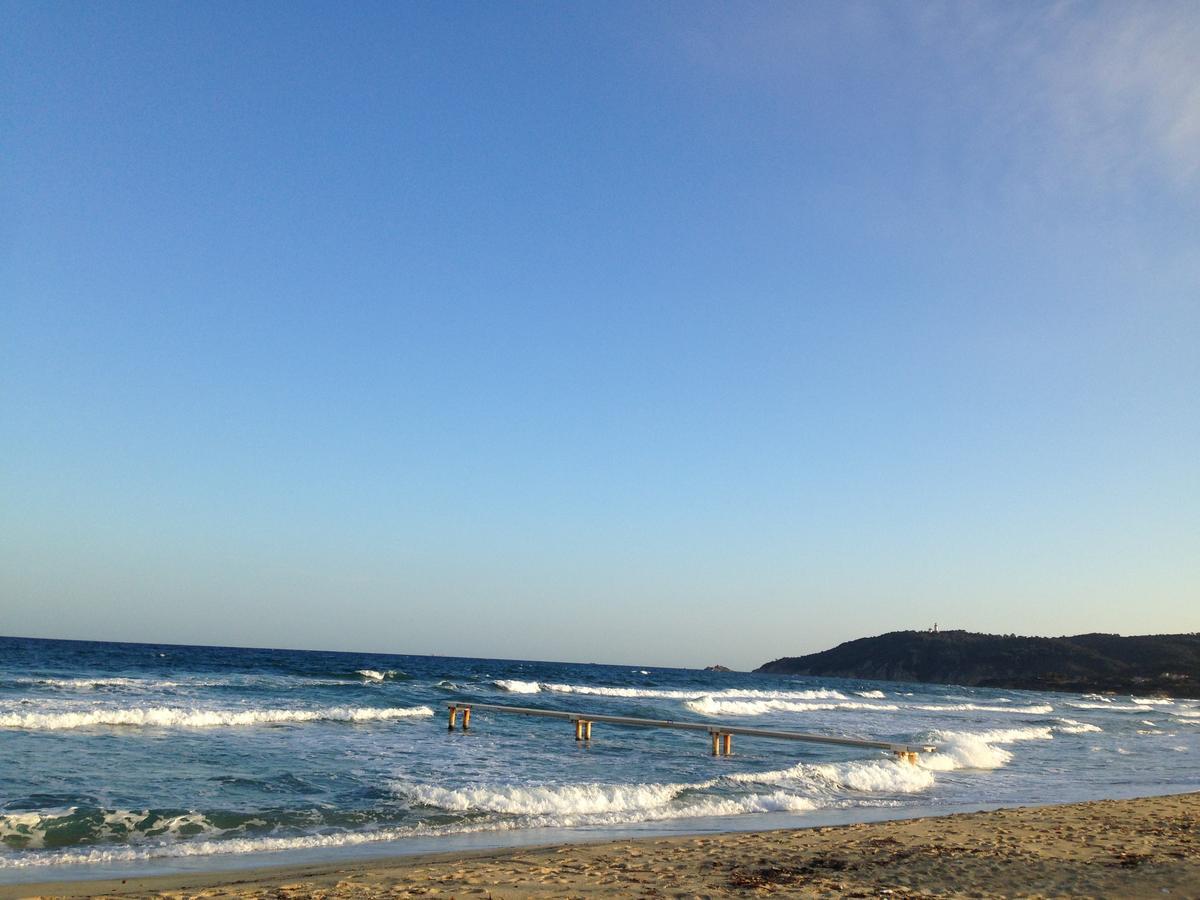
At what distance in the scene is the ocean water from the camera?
34.1ft

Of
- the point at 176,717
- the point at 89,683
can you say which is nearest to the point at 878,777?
the point at 176,717

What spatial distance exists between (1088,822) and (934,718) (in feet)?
100

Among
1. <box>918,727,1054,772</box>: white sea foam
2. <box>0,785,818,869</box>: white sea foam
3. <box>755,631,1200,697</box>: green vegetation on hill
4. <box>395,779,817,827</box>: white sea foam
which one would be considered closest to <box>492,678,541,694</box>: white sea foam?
<box>918,727,1054,772</box>: white sea foam

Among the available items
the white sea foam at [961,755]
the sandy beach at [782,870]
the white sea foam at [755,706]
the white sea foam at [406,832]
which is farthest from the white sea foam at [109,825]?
the white sea foam at [755,706]

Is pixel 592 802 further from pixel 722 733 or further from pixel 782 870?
pixel 722 733

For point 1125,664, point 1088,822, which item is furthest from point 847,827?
point 1125,664

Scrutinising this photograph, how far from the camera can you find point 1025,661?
113062 mm

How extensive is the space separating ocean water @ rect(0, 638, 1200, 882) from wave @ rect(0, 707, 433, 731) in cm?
9

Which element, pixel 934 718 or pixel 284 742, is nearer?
pixel 284 742

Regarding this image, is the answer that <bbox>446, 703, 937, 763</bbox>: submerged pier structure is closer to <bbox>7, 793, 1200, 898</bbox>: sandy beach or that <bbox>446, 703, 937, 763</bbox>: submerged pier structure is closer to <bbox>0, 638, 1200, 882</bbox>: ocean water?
<bbox>0, 638, 1200, 882</bbox>: ocean water

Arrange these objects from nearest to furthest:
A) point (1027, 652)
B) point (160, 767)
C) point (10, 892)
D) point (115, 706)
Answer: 1. point (10, 892)
2. point (160, 767)
3. point (115, 706)
4. point (1027, 652)

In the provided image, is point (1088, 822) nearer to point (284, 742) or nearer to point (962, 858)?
point (962, 858)

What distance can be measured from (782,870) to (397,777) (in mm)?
8600

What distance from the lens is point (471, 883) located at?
772 cm
